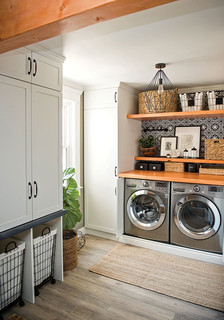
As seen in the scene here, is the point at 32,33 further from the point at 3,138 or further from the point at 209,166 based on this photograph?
the point at 209,166

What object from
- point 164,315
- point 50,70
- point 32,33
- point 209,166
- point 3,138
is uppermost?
point 50,70

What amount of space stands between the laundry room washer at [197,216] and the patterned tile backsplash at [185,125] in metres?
0.96

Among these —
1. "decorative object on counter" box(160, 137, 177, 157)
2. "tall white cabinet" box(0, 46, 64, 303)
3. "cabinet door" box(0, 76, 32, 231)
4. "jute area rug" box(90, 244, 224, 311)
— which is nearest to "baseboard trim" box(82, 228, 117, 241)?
"jute area rug" box(90, 244, 224, 311)

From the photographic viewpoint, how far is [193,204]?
9.99 feet

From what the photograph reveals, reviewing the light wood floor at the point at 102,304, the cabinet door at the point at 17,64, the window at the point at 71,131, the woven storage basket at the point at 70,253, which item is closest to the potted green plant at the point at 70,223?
the woven storage basket at the point at 70,253

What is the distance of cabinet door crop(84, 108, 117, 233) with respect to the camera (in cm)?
351

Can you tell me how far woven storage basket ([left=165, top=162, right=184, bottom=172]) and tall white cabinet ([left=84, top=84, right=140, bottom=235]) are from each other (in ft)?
1.91

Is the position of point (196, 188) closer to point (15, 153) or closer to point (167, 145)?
point (167, 145)

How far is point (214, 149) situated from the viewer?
11.1 ft

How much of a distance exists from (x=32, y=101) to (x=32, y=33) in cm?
89

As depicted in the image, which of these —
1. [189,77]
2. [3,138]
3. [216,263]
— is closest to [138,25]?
[3,138]

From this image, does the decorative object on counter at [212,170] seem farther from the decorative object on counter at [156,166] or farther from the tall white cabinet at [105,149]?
the tall white cabinet at [105,149]

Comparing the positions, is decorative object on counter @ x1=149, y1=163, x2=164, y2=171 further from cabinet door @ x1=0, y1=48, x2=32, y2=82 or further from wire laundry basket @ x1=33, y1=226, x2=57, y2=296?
cabinet door @ x1=0, y1=48, x2=32, y2=82

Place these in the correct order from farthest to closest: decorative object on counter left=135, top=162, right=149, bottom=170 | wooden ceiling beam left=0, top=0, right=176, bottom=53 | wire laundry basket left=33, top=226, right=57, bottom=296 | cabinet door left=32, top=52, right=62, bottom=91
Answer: decorative object on counter left=135, top=162, right=149, bottom=170
wire laundry basket left=33, top=226, right=57, bottom=296
cabinet door left=32, top=52, right=62, bottom=91
wooden ceiling beam left=0, top=0, right=176, bottom=53
